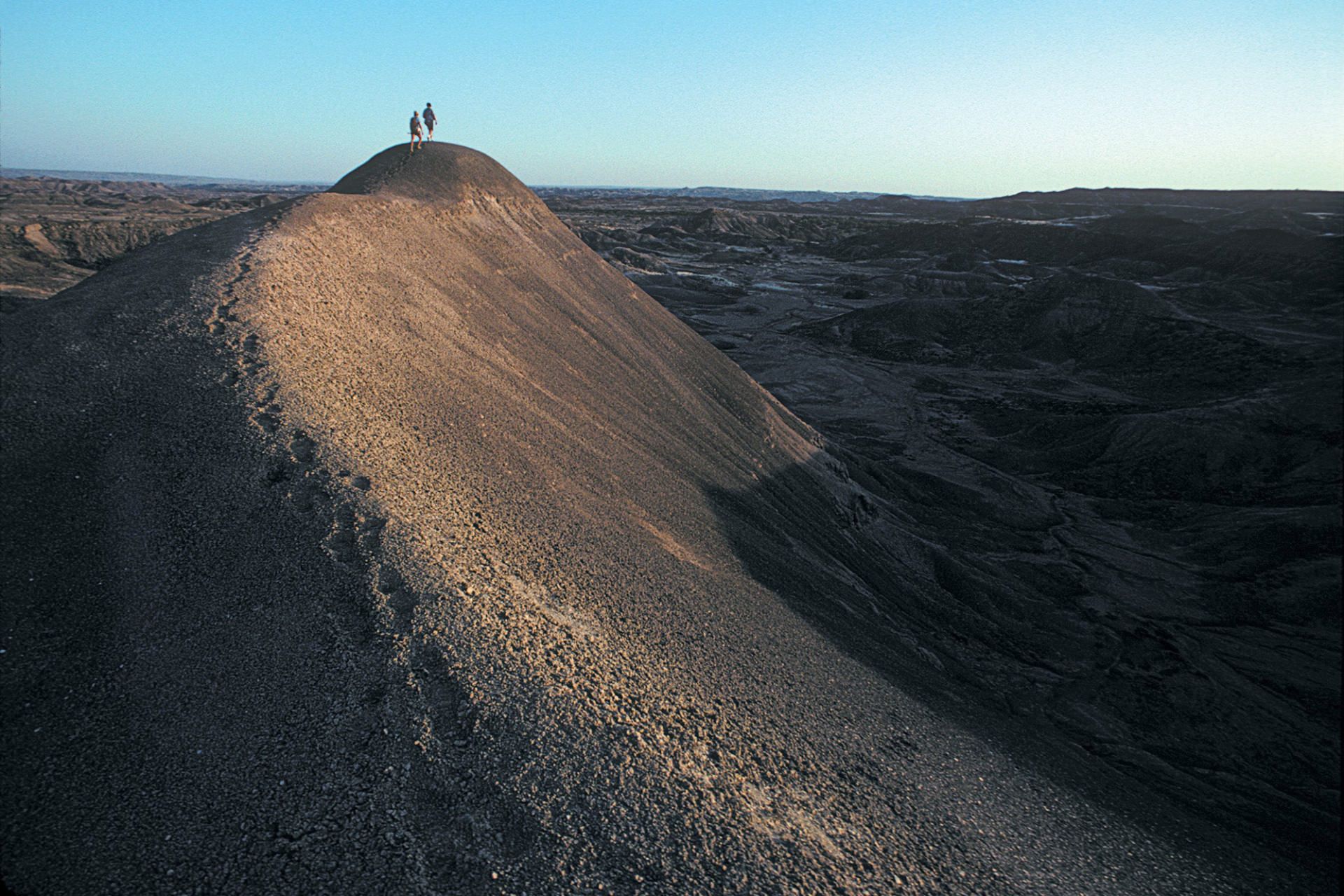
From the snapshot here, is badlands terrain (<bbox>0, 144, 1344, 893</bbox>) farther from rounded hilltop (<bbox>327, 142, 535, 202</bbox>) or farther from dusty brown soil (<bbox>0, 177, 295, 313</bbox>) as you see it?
dusty brown soil (<bbox>0, 177, 295, 313</bbox>)

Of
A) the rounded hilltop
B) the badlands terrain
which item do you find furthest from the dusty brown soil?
the badlands terrain

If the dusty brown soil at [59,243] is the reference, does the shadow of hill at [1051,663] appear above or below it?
below

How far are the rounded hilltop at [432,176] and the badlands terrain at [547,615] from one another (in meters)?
0.16

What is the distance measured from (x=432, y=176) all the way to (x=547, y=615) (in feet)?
43.8

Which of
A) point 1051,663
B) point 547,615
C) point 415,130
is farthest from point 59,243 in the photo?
point 1051,663

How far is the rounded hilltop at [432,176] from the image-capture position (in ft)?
49.1

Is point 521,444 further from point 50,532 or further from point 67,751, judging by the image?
point 67,751

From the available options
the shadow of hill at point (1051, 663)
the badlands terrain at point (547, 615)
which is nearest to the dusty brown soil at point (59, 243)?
the badlands terrain at point (547, 615)

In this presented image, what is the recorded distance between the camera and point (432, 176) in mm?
15805

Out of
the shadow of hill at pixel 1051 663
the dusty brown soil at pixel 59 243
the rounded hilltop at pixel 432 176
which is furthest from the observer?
the dusty brown soil at pixel 59 243

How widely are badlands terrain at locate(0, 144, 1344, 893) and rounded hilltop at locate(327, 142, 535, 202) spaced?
0.16 m

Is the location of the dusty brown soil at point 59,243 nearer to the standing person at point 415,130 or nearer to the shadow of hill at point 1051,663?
the standing person at point 415,130

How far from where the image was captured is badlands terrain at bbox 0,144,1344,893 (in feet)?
14.8

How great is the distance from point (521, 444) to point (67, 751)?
5.81 m
